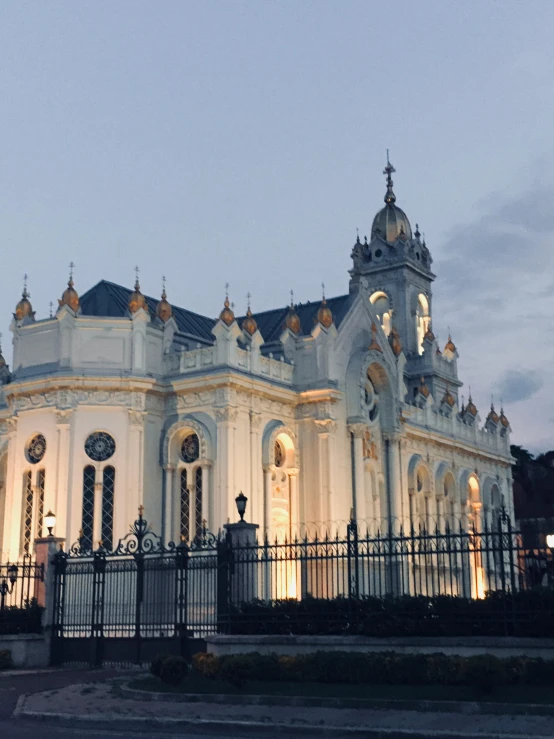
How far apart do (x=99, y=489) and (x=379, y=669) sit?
24.2 m

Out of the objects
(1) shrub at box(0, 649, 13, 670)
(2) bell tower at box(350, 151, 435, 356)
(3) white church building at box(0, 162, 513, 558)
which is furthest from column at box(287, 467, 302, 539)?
(2) bell tower at box(350, 151, 435, 356)

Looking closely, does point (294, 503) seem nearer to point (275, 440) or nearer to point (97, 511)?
point (275, 440)

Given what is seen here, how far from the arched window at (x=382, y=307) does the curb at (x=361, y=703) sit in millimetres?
58969

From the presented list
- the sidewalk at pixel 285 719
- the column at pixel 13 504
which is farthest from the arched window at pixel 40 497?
the sidewalk at pixel 285 719

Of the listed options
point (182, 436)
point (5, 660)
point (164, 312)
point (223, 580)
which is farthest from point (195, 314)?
point (223, 580)

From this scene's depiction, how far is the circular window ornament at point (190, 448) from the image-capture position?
4375cm

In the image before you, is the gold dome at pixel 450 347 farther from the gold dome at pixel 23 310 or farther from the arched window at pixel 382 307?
the gold dome at pixel 23 310

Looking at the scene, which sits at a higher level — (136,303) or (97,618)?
(136,303)

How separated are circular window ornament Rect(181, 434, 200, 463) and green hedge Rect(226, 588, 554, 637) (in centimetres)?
1955

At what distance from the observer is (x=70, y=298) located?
43.8 metres

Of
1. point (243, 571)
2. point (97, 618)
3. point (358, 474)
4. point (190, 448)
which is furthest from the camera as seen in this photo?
point (358, 474)

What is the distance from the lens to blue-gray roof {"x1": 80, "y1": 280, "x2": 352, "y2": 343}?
48312 millimetres

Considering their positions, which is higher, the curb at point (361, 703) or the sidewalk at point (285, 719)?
the curb at point (361, 703)

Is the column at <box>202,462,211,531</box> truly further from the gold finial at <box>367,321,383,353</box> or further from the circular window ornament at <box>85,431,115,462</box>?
the gold finial at <box>367,321,383,353</box>
